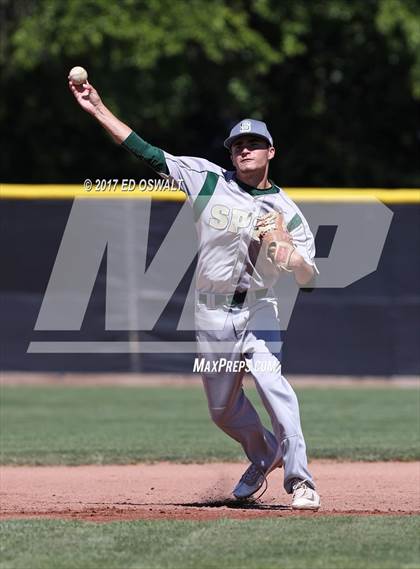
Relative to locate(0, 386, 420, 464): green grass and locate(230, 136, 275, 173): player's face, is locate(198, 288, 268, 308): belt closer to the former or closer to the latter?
locate(230, 136, 275, 173): player's face

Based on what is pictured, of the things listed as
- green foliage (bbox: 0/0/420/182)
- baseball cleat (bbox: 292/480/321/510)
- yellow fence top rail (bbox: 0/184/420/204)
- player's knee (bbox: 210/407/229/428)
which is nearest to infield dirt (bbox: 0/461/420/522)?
baseball cleat (bbox: 292/480/321/510)

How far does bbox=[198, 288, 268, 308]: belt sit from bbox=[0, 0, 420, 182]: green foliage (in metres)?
9.15

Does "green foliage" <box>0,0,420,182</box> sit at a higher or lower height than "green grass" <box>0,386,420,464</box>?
higher

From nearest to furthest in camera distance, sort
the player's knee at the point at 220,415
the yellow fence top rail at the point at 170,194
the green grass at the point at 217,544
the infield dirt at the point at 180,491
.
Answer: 1. the green grass at the point at 217,544
2. the infield dirt at the point at 180,491
3. the player's knee at the point at 220,415
4. the yellow fence top rail at the point at 170,194

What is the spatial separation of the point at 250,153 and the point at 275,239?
579 mm

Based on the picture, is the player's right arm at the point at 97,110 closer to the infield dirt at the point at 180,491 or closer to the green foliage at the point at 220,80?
the infield dirt at the point at 180,491

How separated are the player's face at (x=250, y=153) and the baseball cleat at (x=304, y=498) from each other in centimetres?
167

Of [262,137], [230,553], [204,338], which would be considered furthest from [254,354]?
[230,553]

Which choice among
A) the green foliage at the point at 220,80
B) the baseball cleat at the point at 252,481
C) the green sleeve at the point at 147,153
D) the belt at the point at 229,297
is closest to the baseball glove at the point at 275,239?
the belt at the point at 229,297

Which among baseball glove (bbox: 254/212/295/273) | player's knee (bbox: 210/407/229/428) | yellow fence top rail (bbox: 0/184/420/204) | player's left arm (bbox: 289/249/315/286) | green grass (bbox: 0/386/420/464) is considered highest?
baseball glove (bbox: 254/212/295/273)

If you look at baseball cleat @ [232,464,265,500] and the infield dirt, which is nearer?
the infield dirt

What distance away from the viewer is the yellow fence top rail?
42.5 feet

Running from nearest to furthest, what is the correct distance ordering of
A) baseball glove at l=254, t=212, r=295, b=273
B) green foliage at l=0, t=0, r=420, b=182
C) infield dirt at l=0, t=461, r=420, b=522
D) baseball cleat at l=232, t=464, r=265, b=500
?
baseball glove at l=254, t=212, r=295, b=273 → infield dirt at l=0, t=461, r=420, b=522 → baseball cleat at l=232, t=464, r=265, b=500 → green foliage at l=0, t=0, r=420, b=182

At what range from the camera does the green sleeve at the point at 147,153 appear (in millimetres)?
6016
